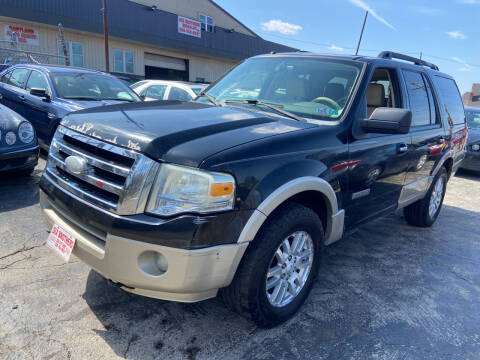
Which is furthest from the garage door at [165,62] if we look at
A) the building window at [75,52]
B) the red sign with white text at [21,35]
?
the red sign with white text at [21,35]

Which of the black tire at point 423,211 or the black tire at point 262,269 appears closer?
the black tire at point 262,269

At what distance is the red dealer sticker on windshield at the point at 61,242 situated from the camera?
2.16 metres

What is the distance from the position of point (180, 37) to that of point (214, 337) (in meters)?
23.5

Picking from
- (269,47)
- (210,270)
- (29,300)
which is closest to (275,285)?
(210,270)

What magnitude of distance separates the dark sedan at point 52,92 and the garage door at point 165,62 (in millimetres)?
17251

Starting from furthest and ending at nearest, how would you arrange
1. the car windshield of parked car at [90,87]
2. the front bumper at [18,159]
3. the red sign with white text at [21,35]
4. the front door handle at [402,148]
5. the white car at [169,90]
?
the red sign with white text at [21,35] < the white car at [169,90] < the car windshield of parked car at [90,87] < the front bumper at [18,159] < the front door handle at [402,148]

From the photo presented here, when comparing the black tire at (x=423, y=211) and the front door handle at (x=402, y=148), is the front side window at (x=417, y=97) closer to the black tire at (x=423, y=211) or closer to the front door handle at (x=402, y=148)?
the front door handle at (x=402, y=148)

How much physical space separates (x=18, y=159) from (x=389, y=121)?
4.28 m

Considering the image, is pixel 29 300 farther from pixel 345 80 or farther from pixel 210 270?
pixel 345 80

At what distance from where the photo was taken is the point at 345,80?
3.00m

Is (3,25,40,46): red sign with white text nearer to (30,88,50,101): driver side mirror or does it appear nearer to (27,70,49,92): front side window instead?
(27,70,49,92): front side window

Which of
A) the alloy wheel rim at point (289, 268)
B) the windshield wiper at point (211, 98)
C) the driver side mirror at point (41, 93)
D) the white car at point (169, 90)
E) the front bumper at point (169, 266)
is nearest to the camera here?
the front bumper at point (169, 266)

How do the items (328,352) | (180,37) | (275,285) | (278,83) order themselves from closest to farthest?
1. (328,352)
2. (275,285)
3. (278,83)
4. (180,37)

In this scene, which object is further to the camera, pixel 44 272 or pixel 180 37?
pixel 180 37
